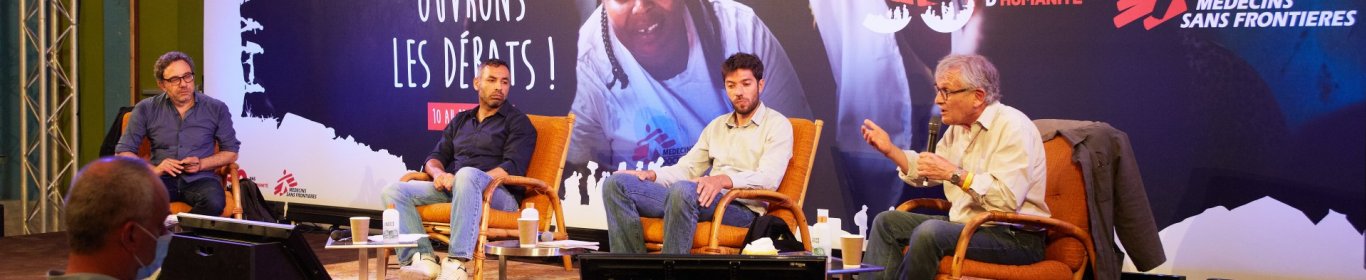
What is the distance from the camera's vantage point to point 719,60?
21.0ft

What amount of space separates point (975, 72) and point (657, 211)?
59.4 inches

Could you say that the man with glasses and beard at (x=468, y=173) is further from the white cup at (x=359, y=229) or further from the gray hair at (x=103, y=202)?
the gray hair at (x=103, y=202)

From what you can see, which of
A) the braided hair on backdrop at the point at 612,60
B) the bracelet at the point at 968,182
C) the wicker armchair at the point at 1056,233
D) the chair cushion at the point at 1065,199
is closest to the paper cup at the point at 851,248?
the wicker armchair at the point at 1056,233

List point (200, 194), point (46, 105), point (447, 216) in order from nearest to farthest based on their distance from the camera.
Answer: point (447, 216), point (200, 194), point (46, 105)

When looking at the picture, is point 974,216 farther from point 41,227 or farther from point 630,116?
point 41,227

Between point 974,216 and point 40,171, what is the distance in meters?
6.80

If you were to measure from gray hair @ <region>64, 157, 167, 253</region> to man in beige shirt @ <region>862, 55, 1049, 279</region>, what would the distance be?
2.57m

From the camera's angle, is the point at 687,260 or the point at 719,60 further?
the point at 719,60

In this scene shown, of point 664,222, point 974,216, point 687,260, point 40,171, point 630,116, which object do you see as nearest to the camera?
point 687,260

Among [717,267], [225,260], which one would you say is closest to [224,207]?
[225,260]

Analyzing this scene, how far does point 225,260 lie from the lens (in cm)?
325

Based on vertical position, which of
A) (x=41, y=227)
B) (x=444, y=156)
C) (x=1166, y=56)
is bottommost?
(x=41, y=227)

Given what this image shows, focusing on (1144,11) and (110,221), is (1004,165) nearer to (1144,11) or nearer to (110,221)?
(1144,11)

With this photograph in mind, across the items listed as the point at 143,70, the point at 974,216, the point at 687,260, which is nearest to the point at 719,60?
the point at 974,216
